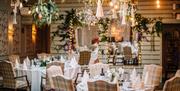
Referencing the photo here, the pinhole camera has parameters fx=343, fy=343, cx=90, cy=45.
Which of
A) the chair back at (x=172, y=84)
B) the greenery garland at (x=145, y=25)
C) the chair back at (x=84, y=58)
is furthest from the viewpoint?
the greenery garland at (x=145, y=25)

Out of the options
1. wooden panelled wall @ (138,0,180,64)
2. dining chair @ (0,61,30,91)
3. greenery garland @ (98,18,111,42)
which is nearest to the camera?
dining chair @ (0,61,30,91)

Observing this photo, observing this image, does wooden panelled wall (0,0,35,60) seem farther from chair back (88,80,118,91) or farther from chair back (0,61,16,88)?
chair back (88,80,118,91)

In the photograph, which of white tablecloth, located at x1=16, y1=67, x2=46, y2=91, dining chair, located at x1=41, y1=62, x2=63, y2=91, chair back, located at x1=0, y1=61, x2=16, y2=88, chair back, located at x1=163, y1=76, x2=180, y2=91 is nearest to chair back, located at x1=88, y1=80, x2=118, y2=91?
chair back, located at x1=163, y1=76, x2=180, y2=91

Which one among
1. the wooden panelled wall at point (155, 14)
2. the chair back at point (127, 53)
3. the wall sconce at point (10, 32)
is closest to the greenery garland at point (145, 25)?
the wooden panelled wall at point (155, 14)

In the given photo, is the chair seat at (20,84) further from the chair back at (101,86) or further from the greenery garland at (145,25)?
the greenery garland at (145,25)

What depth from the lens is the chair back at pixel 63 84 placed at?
5.62m

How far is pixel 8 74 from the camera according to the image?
331 inches

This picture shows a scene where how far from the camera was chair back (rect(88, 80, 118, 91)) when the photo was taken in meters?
5.20

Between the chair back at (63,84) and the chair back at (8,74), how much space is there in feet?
9.28

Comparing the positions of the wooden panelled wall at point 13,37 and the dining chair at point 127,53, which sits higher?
the wooden panelled wall at point 13,37

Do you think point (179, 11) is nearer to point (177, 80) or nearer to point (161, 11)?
point (161, 11)

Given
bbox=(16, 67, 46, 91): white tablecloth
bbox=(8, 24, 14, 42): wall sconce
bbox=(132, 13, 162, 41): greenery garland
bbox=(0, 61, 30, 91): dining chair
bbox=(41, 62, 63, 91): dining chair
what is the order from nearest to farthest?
bbox=(41, 62, 63, 91): dining chair < bbox=(0, 61, 30, 91): dining chair < bbox=(16, 67, 46, 91): white tablecloth < bbox=(132, 13, 162, 41): greenery garland < bbox=(8, 24, 14, 42): wall sconce

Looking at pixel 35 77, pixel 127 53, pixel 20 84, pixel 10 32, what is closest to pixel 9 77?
pixel 20 84

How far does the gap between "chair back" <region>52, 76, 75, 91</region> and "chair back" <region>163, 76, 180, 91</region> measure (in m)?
1.51
